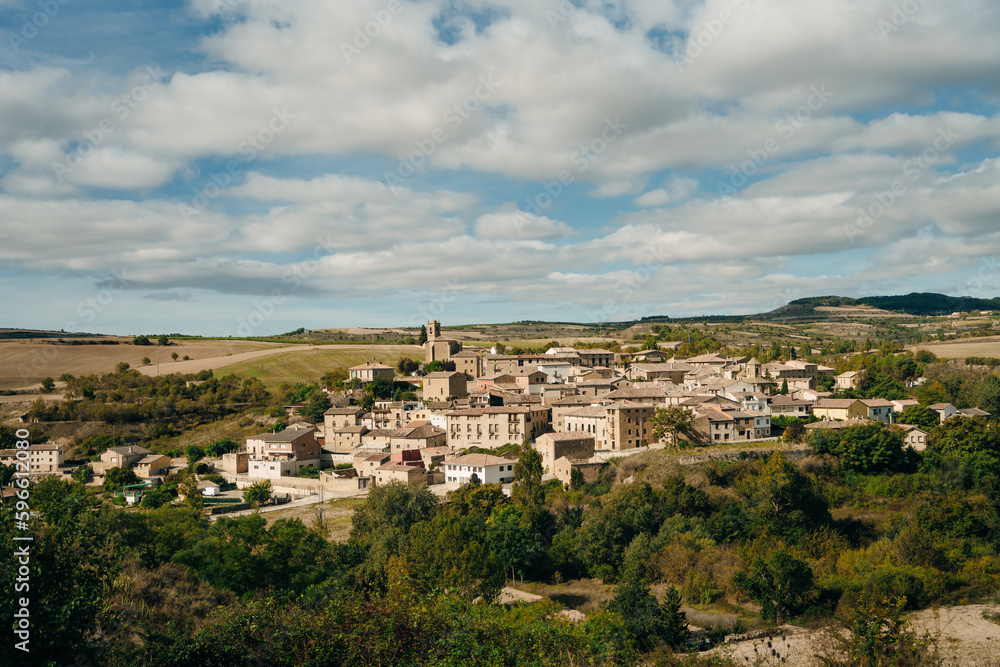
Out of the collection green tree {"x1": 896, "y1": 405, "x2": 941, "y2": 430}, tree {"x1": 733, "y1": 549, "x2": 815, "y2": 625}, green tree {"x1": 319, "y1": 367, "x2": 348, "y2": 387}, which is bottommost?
tree {"x1": 733, "y1": 549, "x2": 815, "y2": 625}

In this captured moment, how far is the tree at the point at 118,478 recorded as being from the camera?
2398 inches

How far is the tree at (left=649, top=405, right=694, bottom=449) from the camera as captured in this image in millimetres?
49844

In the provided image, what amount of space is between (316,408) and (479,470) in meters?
30.0

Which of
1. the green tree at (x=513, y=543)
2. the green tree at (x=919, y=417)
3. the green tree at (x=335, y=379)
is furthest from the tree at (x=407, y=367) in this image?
the green tree at (x=919, y=417)

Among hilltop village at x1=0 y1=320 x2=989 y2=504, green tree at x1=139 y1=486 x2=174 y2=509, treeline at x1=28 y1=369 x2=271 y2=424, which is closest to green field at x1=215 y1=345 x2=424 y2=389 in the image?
treeline at x1=28 y1=369 x2=271 y2=424

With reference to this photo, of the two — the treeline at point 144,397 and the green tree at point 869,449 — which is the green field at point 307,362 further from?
the green tree at point 869,449

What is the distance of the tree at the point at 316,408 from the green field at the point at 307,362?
23529mm

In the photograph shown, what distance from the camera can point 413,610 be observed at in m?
18.3

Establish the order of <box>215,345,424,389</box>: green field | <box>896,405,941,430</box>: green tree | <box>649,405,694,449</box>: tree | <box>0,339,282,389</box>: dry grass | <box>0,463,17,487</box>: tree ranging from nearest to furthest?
<box>0,463,17,487</box>: tree, <box>649,405,694,449</box>: tree, <box>896,405,941,430</box>: green tree, <box>0,339,282,389</box>: dry grass, <box>215,345,424,389</box>: green field

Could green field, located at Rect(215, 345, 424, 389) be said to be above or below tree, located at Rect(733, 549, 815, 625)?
above

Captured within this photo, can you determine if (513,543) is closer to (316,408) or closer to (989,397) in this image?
(316,408)

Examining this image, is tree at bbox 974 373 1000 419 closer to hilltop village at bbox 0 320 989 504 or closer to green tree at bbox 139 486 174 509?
hilltop village at bbox 0 320 989 504

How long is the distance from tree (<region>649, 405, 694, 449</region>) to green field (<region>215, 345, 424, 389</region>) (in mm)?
58295

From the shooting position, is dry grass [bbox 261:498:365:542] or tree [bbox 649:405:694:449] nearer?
dry grass [bbox 261:498:365:542]
